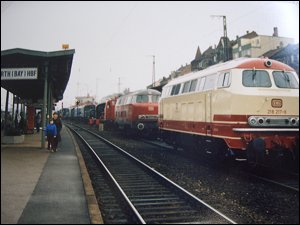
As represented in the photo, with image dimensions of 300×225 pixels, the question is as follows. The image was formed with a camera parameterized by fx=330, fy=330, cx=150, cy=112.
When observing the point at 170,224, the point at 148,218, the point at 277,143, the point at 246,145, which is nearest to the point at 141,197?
the point at 148,218

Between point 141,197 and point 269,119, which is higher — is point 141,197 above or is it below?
below

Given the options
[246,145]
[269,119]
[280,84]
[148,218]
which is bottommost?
[148,218]

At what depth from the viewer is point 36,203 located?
238 inches

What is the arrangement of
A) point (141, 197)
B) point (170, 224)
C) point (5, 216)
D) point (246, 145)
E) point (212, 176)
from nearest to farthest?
point (5, 216) < point (170, 224) < point (141, 197) < point (246, 145) < point (212, 176)

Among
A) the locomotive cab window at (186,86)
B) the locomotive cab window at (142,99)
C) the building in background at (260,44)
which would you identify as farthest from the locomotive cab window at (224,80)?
the building in background at (260,44)

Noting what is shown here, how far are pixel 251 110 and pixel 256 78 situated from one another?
1.23 metres

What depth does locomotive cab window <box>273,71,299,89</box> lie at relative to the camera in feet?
34.1

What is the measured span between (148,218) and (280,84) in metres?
6.42

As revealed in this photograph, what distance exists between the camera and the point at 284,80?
10.5 meters

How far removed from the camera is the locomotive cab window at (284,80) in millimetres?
10383

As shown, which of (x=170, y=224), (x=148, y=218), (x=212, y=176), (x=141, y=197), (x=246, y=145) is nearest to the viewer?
(x=170, y=224)

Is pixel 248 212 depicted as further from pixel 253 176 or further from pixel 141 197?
pixel 253 176

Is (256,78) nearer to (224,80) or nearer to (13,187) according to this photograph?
(224,80)

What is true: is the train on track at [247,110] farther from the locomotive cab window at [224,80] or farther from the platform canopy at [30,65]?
the platform canopy at [30,65]
